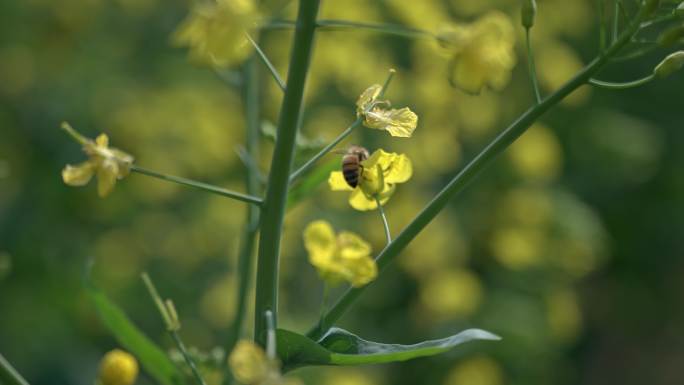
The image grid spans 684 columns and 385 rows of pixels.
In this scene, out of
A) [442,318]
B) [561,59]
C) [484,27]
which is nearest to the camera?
[484,27]

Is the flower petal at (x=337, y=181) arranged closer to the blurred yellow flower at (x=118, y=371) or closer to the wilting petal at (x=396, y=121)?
the wilting petal at (x=396, y=121)

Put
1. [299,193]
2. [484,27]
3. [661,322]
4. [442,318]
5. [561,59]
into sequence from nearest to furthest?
[484,27], [299,193], [442,318], [561,59], [661,322]

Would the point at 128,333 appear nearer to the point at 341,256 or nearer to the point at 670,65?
the point at 341,256

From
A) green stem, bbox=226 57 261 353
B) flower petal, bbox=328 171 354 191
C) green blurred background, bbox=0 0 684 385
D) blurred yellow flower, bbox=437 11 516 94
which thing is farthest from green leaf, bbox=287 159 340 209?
green blurred background, bbox=0 0 684 385

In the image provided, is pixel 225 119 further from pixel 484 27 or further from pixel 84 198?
pixel 484 27

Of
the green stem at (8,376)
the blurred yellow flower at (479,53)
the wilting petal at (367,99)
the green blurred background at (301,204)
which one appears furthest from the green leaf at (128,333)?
the green blurred background at (301,204)

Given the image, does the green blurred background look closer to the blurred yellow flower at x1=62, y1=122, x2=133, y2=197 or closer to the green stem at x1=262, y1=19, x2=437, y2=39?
the blurred yellow flower at x1=62, y1=122, x2=133, y2=197

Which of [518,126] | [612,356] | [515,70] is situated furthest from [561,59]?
[518,126]
